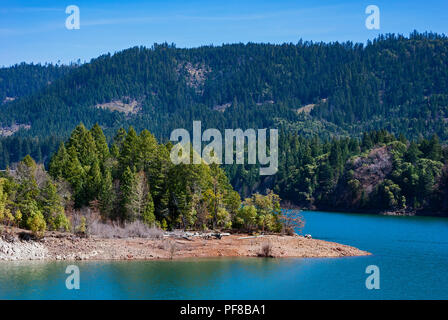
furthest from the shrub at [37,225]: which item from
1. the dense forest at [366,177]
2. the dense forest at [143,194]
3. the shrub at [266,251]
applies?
the dense forest at [366,177]

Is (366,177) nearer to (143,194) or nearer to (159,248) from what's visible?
(143,194)

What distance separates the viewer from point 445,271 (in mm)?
65000

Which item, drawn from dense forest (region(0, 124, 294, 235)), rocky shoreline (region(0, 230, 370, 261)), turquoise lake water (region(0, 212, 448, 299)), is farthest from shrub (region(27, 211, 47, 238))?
turquoise lake water (region(0, 212, 448, 299))

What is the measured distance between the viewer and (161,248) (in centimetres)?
6944

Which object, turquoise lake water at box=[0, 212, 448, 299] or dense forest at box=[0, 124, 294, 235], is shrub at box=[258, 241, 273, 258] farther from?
dense forest at box=[0, 124, 294, 235]

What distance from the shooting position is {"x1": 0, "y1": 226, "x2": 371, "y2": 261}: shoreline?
65500 mm

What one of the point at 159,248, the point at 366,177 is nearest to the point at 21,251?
the point at 159,248

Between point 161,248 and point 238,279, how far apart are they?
→ 14.1 meters

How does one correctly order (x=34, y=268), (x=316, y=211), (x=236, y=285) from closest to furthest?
1. (x=236, y=285)
2. (x=34, y=268)
3. (x=316, y=211)

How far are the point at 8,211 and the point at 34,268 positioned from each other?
37.1 ft

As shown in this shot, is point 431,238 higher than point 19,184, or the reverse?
point 19,184

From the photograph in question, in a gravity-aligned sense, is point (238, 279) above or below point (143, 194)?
below
